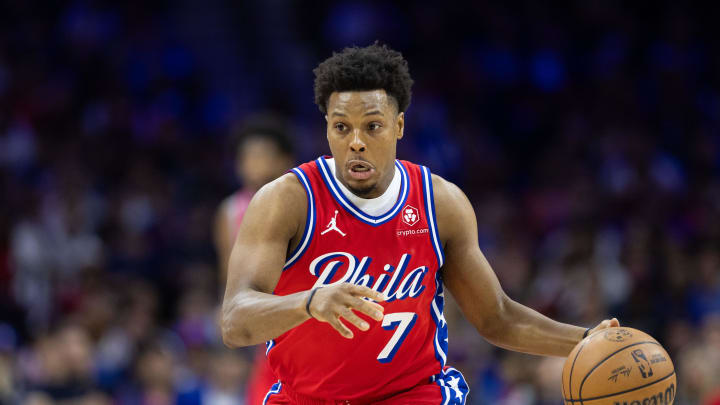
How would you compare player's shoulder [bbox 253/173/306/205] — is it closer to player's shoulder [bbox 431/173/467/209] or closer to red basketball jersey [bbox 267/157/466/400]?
red basketball jersey [bbox 267/157/466/400]

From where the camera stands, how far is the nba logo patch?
4.35m

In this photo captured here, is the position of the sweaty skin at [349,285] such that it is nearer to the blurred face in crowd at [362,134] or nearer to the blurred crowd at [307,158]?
the blurred face in crowd at [362,134]

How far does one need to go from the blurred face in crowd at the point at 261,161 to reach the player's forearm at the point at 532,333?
2697 millimetres

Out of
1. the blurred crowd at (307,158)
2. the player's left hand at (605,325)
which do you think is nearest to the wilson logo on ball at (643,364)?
the player's left hand at (605,325)

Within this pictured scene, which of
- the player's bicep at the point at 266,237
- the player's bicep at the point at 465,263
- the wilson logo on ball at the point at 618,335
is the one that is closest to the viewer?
the player's bicep at the point at 266,237

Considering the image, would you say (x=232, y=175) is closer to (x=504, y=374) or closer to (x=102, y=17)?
(x=102, y=17)

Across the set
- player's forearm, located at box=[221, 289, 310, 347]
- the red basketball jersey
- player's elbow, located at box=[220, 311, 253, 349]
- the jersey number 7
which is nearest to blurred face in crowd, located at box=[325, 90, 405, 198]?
the red basketball jersey

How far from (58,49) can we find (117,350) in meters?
6.00

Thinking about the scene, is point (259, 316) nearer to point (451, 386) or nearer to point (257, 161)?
point (451, 386)

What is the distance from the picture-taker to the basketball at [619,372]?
3992 millimetres

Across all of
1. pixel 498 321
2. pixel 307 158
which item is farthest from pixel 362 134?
pixel 307 158

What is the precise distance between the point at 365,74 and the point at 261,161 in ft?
9.14

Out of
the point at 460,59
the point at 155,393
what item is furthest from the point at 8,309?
the point at 460,59

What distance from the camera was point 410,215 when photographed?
4.37 m
